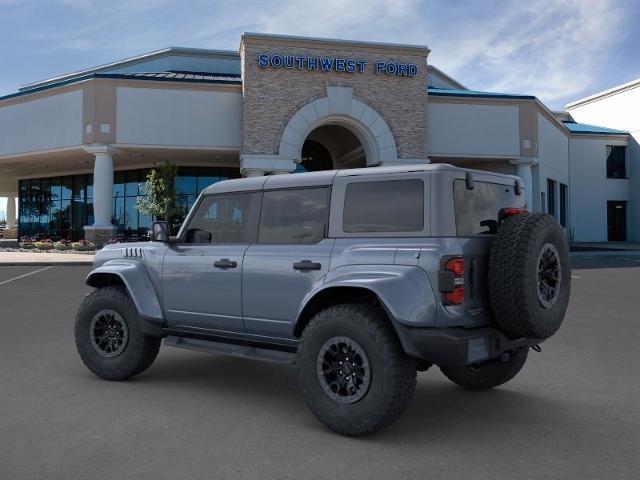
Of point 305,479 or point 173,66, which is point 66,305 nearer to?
point 305,479

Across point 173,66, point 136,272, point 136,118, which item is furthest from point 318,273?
point 173,66

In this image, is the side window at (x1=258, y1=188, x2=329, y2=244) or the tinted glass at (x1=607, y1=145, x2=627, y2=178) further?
the tinted glass at (x1=607, y1=145, x2=627, y2=178)

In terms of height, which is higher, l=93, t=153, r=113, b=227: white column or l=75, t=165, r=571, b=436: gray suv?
l=93, t=153, r=113, b=227: white column

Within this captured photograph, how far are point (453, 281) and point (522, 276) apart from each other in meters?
0.54

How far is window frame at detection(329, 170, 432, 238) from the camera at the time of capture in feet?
14.1

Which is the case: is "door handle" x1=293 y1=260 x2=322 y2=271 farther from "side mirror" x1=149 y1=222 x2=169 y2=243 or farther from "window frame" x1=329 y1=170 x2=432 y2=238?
"side mirror" x1=149 y1=222 x2=169 y2=243

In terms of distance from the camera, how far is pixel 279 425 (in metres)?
4.59

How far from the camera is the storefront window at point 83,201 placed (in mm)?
35062

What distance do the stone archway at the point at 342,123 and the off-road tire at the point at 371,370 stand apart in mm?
24411

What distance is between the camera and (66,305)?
37.7ft

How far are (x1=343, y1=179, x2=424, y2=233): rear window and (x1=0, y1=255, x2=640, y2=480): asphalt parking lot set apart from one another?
156 cm

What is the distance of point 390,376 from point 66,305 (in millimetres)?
9198

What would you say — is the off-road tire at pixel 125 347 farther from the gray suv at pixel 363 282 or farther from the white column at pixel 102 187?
the white column at pixel 102 187

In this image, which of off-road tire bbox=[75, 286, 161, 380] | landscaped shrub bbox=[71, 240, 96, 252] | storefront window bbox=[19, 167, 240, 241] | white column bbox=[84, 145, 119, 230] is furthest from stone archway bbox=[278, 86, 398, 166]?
off-road tire bbox=[75, 286, 161, 380]
